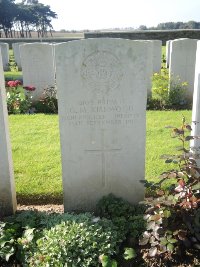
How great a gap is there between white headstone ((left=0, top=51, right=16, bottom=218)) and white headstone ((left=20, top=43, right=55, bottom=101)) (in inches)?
230

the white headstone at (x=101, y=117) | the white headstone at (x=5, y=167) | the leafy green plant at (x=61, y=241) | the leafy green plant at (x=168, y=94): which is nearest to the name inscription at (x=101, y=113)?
the white headstone at (x=101, y=117)

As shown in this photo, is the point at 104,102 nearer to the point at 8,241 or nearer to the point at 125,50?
the point at 125,50

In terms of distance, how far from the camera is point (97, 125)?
3.62 m

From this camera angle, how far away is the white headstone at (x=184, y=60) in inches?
347

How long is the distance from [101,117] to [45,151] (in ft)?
7.85

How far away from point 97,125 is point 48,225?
120 centimetres

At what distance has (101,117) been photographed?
3.60 metres

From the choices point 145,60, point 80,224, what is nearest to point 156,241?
point 80,224

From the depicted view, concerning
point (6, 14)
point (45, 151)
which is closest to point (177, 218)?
point (45, 151)

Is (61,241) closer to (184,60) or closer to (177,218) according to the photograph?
(177,218)

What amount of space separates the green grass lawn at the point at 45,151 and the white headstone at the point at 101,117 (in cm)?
63

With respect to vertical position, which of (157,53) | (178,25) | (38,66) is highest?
(178,25)

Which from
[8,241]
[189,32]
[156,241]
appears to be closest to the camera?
[156,241]

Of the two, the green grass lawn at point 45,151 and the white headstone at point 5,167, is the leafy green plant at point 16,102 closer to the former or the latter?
the green grass lawn at point 45,151
